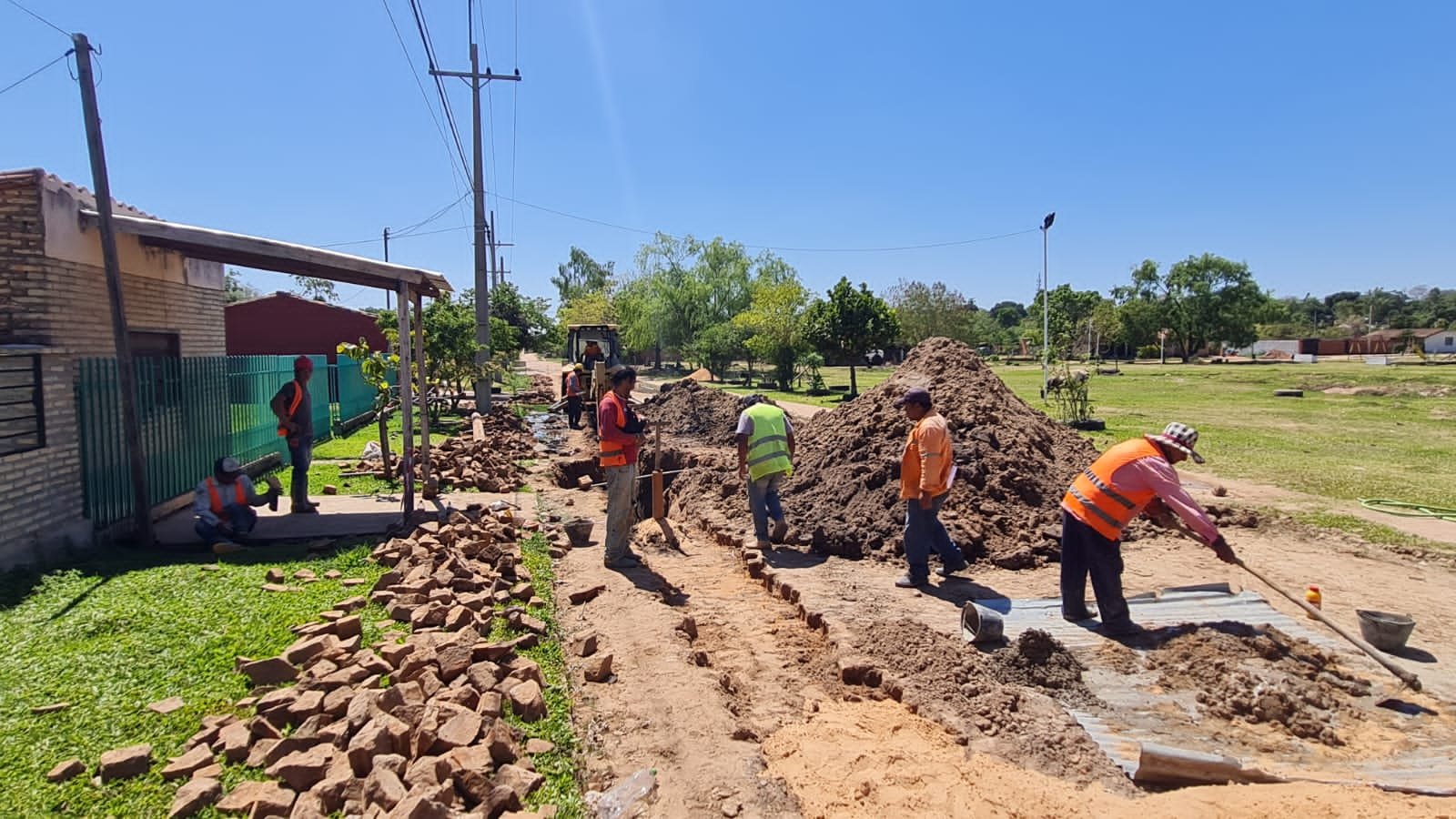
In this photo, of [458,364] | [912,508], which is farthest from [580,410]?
[912,508]

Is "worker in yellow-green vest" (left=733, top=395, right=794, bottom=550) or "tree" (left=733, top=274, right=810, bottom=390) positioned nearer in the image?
"worker in yellow-green vest" (left=733, top=395, right=794, bottom=550)

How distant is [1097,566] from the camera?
5.14 m

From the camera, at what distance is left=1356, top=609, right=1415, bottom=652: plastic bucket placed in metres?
4.80

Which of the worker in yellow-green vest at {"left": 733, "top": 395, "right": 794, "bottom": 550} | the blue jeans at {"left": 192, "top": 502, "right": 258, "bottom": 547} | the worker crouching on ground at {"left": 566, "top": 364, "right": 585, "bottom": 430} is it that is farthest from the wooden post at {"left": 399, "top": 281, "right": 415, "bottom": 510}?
the worker crouching on ground at {"left": 566, "top": 364, "right": 585, "bottom": 430}

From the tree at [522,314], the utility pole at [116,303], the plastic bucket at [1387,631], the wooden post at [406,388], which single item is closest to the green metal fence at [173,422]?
the utility pole at [116,303]

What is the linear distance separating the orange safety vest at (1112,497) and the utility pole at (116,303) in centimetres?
812

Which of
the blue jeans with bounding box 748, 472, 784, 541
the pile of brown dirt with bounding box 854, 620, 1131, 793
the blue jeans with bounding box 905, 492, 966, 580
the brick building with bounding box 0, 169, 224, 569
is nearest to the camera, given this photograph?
the pile of brown dirt with bounding box 854, 620, 1131, 793

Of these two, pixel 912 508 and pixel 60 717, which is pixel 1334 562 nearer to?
pixel 912 508

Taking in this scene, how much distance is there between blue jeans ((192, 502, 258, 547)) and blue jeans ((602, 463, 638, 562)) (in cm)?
359

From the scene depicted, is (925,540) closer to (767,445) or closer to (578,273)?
(767,445)

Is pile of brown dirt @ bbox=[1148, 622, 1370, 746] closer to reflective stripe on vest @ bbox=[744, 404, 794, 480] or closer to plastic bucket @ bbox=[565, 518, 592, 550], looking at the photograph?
reflective stripe on vest @ bbox=[744, 404, 794, 480]

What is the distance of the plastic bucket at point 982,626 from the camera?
4.90 m

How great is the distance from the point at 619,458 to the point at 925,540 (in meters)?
2.78

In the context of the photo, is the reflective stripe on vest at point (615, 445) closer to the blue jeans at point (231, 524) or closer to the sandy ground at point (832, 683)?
the sandy ground at point (832, 683)
